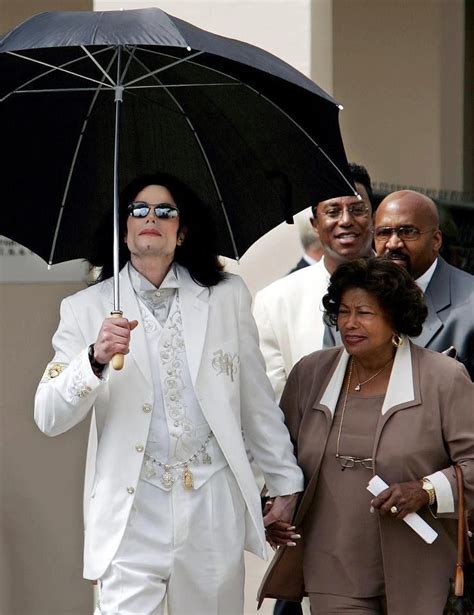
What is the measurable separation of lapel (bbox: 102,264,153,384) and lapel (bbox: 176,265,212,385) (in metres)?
0.14

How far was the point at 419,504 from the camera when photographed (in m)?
5.43

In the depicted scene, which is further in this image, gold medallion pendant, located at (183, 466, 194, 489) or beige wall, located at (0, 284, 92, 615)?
beige wall, located at (0, 284, 92, 615)

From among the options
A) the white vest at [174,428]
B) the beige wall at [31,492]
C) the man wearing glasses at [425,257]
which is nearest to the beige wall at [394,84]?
the beige wall at [31,492]

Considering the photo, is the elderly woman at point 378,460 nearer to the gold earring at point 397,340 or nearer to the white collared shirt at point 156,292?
the gold earring at point 397,340

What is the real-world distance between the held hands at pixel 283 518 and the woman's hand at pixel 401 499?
340 millimetres

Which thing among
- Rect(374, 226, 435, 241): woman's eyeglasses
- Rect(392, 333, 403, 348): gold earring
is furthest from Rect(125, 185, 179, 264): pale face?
Rect(374, 226, 435, 241): woman's eyeglasses

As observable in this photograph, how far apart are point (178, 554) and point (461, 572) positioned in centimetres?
100

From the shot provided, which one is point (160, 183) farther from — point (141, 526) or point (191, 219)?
point (141, 526)

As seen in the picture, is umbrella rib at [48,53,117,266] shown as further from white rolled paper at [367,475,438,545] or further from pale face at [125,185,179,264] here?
white rolled paper at [367,475,438,545]

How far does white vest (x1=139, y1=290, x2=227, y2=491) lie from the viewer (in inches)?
205

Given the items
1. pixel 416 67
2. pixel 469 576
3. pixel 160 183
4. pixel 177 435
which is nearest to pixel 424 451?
pixel 469 576

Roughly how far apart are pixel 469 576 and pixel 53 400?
5.56 ft

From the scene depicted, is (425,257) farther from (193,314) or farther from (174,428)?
(174,428)

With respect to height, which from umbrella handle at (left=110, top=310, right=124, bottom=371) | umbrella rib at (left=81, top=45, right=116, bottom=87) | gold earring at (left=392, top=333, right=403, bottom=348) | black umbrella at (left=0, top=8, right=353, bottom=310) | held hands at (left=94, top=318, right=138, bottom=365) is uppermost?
umbrella rib at (left=81, top=45, right=116, bottom=87)
